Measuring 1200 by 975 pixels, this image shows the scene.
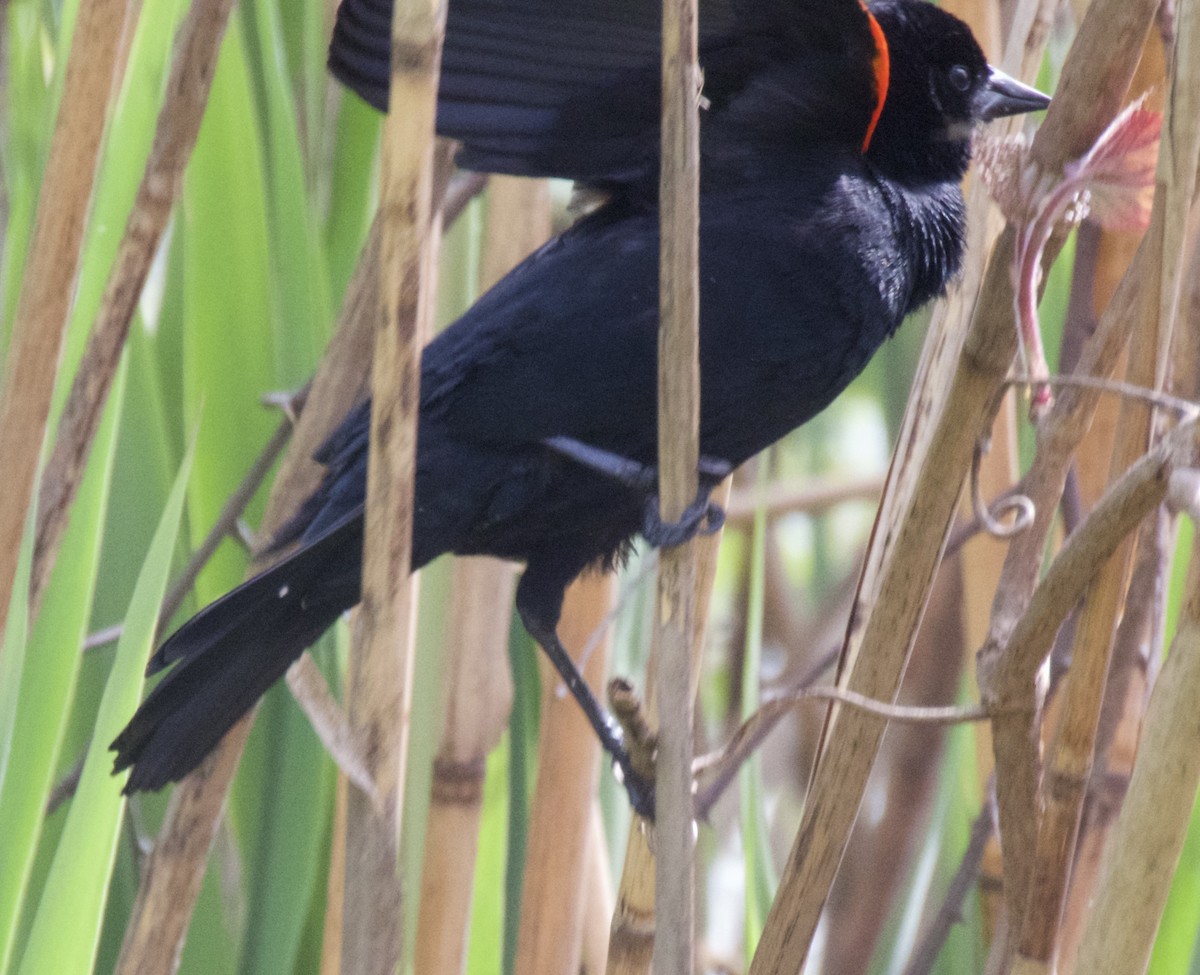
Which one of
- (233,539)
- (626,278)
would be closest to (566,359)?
(626,278)

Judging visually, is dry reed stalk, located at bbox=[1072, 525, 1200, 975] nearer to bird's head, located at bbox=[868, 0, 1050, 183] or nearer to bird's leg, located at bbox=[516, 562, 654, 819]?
bird's leg, located at bbox=[516, 562, 654, 819]

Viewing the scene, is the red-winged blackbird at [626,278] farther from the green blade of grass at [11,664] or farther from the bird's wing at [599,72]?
the green blade of grass at [11,664]

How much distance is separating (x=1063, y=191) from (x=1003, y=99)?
16.5 inches

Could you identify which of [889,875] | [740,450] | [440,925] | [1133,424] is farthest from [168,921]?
[889,875]

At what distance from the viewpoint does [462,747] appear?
3.58 ft

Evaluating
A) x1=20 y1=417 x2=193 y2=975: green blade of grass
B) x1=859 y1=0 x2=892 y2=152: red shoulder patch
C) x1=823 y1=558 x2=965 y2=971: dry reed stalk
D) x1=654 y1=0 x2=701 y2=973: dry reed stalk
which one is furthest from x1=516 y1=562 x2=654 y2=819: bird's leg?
x1=823 y1=558 x2=965 y2=971: dry reed stalk

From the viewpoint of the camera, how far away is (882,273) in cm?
106

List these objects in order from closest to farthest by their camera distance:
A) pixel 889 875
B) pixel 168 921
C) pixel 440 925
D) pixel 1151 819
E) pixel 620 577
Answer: pixel 1151 819 → pixel 168 921 → pixel 440 925 → pixel 620 577 → pixel 889 875

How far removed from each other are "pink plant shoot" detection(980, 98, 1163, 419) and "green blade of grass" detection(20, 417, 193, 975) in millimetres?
490

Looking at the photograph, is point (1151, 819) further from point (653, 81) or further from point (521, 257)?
point (521, 257)

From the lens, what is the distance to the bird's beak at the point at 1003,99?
3.50 feet

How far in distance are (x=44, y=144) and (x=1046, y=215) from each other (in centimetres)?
67

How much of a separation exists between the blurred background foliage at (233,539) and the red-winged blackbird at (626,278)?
10 centimetres

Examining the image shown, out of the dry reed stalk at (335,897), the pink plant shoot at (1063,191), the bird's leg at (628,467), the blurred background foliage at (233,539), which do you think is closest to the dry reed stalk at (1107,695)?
the blurred background foliage at (233,539)
